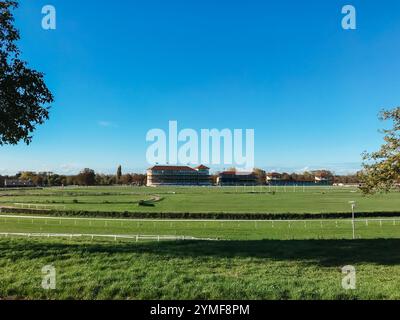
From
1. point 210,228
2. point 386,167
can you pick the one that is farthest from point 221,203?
point 386,167

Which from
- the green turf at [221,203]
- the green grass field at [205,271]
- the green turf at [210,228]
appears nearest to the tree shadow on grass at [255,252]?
the green grass field at [205,271]

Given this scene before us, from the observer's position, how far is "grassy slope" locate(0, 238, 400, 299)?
770 cm

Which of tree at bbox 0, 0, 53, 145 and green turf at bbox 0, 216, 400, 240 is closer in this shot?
tree at bbox 0, 0, 53, 145

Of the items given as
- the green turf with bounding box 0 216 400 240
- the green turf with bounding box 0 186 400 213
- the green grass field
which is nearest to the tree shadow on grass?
the green grass field

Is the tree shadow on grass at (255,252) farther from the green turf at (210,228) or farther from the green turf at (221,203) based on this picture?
the green turf at (221,203)

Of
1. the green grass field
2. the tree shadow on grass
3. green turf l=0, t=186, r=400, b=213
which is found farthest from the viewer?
green turf l=0, t=186, r=400, b=213

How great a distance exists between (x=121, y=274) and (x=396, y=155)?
1098 centimetres

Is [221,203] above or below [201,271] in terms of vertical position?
below

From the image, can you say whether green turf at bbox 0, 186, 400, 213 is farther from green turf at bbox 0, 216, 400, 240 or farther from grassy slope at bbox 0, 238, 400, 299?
grassy slope at bbox 0, 238, 400, 299

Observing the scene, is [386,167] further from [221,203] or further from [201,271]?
[221,203]

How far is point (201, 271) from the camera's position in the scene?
9555mm

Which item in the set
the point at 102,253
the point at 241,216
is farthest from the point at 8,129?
the point at 241,216
